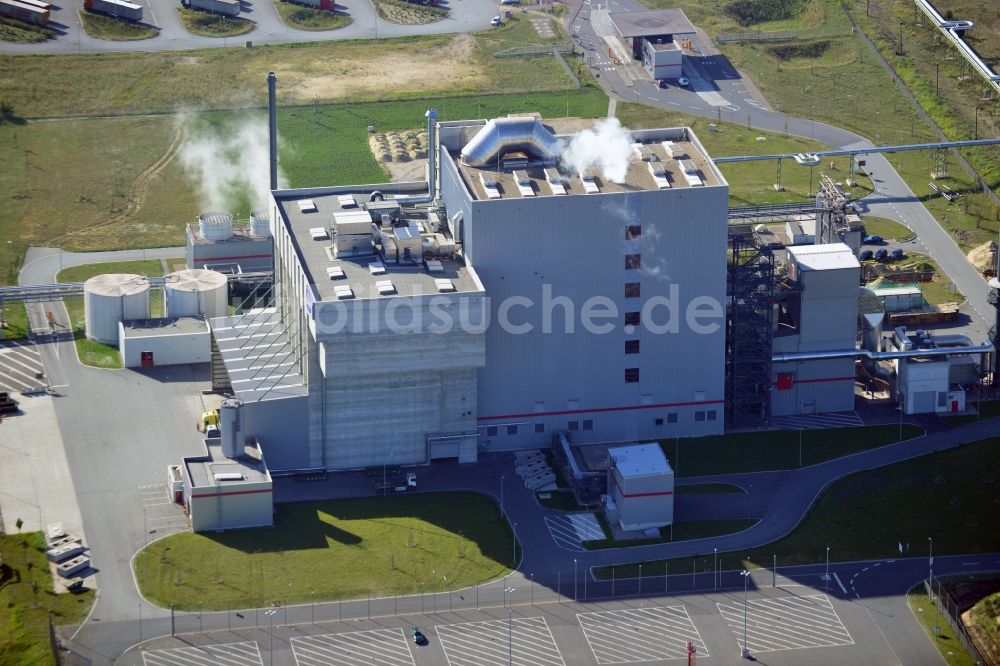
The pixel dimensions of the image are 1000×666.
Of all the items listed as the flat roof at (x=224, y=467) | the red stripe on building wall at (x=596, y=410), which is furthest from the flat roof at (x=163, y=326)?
the red stripe on building wall at (x=596, y=410)

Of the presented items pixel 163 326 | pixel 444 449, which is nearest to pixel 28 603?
pixel 444 449

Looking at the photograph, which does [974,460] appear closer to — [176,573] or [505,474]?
[505,474]

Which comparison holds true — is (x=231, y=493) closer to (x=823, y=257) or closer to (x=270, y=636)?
(x=270, y=636)

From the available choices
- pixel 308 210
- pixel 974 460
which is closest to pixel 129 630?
pixel 308 210

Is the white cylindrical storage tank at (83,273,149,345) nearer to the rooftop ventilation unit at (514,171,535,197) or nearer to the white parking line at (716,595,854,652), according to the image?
the rooftop ventilation unit at (514,171,535,197)

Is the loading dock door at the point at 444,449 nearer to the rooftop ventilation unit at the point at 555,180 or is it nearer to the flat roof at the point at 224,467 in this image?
the flat roof at the point at 224,467

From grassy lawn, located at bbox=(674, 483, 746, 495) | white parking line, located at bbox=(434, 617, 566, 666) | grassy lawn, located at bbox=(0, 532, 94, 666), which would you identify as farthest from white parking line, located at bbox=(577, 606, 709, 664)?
grassy lawn, located at bbox=(0, 532, 94, 666)
